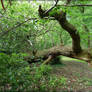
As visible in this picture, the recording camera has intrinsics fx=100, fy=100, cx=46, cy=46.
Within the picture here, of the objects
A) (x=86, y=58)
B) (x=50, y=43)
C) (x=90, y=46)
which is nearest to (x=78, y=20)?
(x=90, y=46)

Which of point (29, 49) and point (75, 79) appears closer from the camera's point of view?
point (29, 49)

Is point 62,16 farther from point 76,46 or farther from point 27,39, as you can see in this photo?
point 76,46

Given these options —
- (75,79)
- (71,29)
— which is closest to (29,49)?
(71,29)

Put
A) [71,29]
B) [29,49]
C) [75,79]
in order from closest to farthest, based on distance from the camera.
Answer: [29,49], [71,29], [75,79]

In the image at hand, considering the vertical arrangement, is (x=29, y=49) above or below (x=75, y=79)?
above

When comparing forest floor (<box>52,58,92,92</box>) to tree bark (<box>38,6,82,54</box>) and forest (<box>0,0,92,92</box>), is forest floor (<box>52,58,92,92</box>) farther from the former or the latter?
tree bark (<box>38,6,82,54</box>)

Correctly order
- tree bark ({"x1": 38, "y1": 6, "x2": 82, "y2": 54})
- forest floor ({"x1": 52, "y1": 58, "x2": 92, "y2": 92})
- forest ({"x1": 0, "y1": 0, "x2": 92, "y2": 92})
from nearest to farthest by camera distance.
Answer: forest ({"x1": 0, "y1": 0, "x2": 92, "y2": 92})
tree bark ({"x1": 38, "y1": 6, "x2": 82, "y2": 54})
forest floor ({"x1": 52, "y1": 58, "x2": 92, "y2": 92})

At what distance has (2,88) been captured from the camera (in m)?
1.64

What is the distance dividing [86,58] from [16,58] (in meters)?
4.55

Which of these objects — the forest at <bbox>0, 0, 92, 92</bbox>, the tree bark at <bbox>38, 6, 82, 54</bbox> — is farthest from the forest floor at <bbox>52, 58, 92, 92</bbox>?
the tree bark at <bbox>38, 6, 82, 54</bbox>

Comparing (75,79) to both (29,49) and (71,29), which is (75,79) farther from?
(29,49)

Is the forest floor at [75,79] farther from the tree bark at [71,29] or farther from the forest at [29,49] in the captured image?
the tree bark at [71,29]

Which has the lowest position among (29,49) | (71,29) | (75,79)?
(75,79)

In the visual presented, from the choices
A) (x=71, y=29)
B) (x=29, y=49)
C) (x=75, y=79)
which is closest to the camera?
(x=29, y=49)
